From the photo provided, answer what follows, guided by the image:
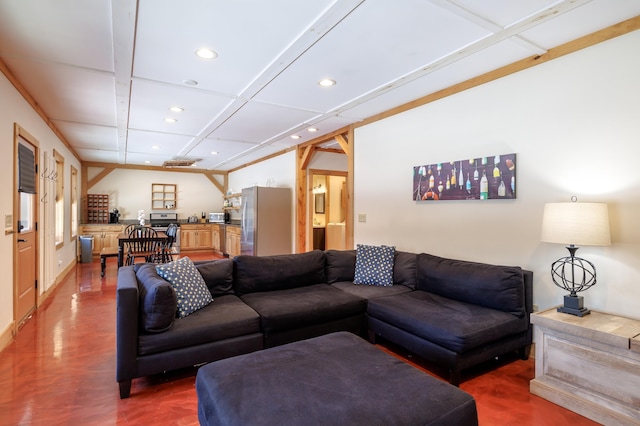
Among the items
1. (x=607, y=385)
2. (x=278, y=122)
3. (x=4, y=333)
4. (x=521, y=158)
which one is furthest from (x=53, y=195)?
(x=607, y=385)

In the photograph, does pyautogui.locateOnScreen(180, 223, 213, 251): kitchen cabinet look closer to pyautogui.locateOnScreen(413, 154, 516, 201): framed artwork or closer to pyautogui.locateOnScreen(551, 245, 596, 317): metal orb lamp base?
pyautogui.locateOnScreen(413, 154, 516, 201): framed artwork

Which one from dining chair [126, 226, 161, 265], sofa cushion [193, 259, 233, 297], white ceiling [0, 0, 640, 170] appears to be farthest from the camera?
dining chair [126, 226, 161, 265]

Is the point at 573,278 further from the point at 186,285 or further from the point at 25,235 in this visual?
the point at 25,235

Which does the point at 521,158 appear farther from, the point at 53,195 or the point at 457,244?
the point at 53,195

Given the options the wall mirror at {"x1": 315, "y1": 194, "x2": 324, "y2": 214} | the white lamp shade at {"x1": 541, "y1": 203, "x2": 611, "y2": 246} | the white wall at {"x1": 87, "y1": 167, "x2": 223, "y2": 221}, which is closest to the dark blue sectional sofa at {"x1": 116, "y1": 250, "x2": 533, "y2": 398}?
the white lamp shade at {"x1": 541, "y1": 203, "x2": 611, "y2": 246}

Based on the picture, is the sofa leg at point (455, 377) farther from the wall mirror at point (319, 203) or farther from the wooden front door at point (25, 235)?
the wall mirror at point (319, 203)

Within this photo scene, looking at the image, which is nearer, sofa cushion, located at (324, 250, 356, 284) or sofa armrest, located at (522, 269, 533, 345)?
sofa armrest, located at (522, 269, 533, 345)

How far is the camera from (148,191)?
971 cm

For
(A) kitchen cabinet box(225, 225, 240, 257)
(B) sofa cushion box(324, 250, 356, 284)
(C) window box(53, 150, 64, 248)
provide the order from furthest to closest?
1. (A) kitchen cabinet box(225, 225, 240, 257)
2. (C) window box(53, 150, 64, 248)
3. (B) sofa cushion box(324, 250, 356, 284)

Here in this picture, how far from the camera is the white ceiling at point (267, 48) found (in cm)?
218

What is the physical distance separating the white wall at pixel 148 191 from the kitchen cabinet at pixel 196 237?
0.74 meters

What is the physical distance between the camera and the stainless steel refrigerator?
6.46m

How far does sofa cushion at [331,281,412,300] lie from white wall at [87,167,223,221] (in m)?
7.74

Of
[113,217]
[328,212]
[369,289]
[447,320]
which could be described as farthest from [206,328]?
[113,217]
